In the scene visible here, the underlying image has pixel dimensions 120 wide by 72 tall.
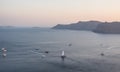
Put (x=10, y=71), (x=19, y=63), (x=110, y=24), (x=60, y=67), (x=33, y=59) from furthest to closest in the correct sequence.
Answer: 1. (x=110, y=24)
2. (x=33, y=59)
3. (x=19, y=63)
4. (x=60, y=67)
5. (x=10, y=71)

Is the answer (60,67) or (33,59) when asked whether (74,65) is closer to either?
(60,67)

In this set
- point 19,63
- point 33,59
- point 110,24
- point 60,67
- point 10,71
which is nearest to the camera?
point 10,71

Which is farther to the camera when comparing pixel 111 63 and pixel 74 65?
pixel 111 63

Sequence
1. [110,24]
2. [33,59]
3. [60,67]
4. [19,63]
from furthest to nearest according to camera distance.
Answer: [110,24]
[33,59]
[19,63]
[60,67]

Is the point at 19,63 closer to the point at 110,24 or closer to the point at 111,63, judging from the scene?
the point at 111,63

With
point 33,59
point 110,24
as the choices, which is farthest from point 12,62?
point 110,24

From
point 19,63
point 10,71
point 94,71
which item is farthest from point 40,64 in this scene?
point 94,71

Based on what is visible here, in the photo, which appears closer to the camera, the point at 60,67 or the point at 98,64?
the point at 60,67
